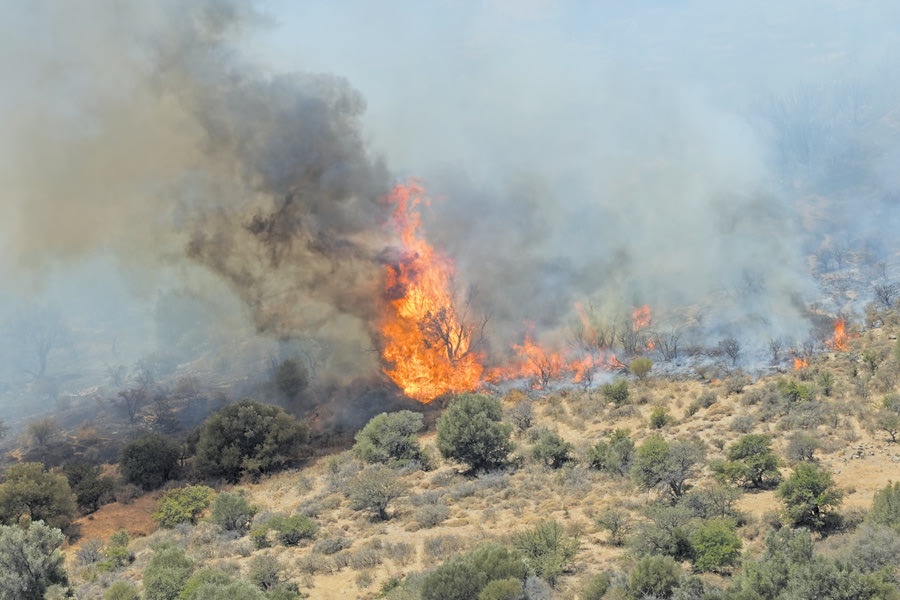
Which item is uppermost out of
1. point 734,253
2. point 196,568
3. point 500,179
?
point 500,179

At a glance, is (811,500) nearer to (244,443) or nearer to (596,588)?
(596,588)

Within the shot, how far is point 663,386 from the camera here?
44.9 meters

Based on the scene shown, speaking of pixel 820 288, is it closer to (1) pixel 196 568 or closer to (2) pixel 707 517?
(2) pixel 707 517

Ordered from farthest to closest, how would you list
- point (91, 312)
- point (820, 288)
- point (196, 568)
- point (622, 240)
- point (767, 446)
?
point (91, 312) → point (622, 240) → point (820, 288) → point (767, 446) → point (196, 568)

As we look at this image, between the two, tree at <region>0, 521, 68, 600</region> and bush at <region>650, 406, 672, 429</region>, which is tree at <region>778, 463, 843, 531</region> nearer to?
bush at <region>650, 406, 672, 429</region>

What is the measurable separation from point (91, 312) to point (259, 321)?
101 m

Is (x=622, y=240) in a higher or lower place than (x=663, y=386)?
higher

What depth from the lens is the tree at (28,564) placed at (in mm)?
20094

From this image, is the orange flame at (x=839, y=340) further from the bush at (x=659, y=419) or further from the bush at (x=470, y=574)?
the bush at (x=470, y=574)

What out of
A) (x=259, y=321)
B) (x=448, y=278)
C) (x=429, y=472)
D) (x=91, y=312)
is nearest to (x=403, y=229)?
(x=448, y=278)

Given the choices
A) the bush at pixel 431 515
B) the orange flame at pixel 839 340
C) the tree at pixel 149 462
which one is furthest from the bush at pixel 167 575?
the orange flame at pixel 839 340

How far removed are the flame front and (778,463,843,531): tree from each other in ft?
103

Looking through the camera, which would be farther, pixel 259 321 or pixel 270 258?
pixel 259 321

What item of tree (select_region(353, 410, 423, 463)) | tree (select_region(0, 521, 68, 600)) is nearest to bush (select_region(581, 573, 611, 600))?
tree (select_region(0, 521, 68, 600))
